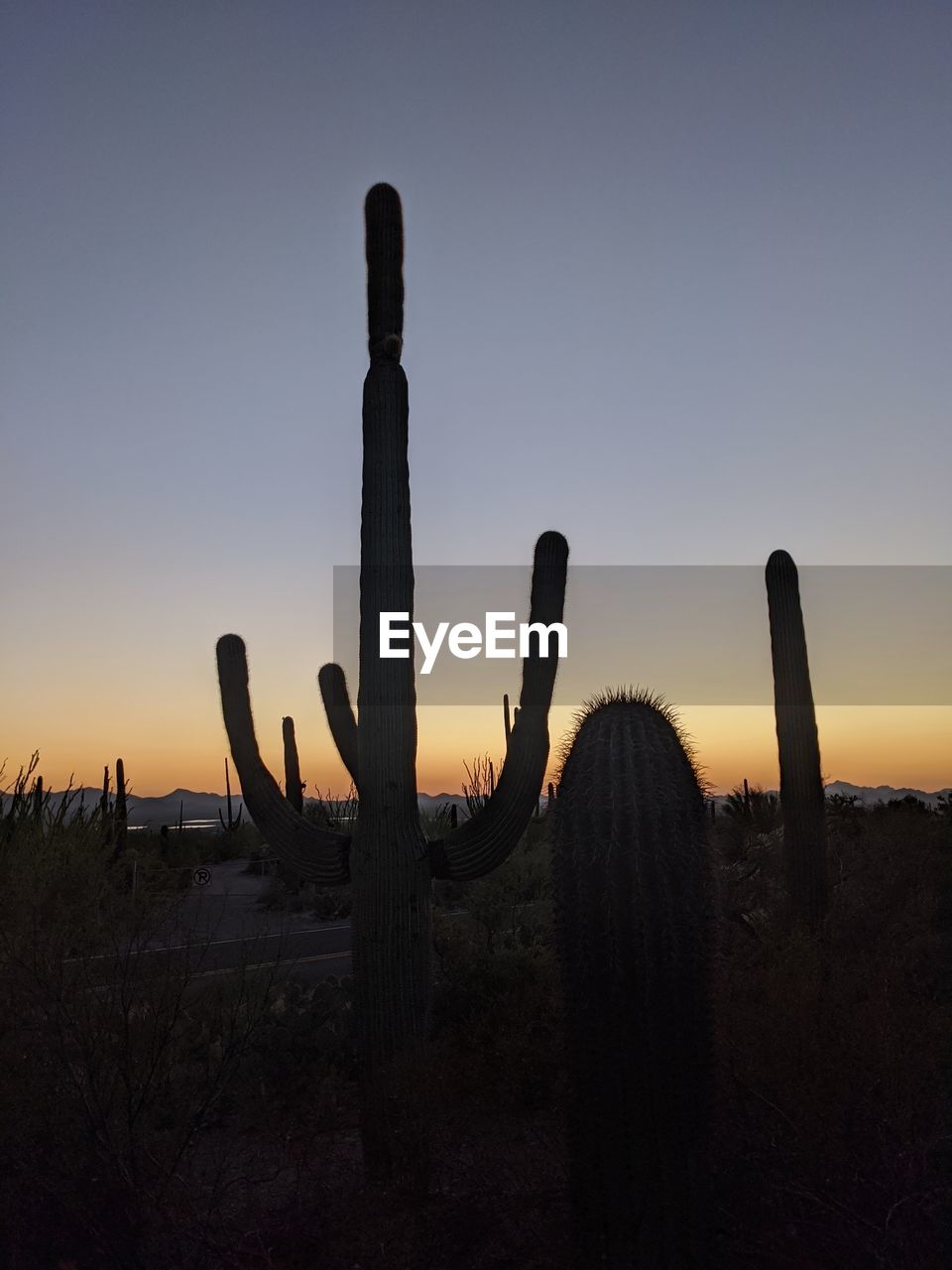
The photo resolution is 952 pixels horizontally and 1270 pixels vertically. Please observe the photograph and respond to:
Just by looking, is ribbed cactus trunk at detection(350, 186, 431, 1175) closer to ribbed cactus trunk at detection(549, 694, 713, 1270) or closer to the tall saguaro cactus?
the tall saguaro cactus

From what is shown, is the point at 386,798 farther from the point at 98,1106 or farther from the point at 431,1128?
the point at 98,1106

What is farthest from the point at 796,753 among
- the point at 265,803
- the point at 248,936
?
the point at 248,936

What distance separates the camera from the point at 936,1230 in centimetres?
459

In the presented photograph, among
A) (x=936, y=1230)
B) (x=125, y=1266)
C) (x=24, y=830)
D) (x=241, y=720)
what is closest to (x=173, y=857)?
(x=24, y=830)

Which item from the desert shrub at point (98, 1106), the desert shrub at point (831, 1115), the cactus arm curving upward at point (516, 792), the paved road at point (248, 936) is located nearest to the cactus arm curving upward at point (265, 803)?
the paved road at point (248, 936)

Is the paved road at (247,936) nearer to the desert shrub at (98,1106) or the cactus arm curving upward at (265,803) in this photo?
the desert shrub at (98,1106)

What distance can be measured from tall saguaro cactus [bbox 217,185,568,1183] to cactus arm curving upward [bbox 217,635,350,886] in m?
0.01

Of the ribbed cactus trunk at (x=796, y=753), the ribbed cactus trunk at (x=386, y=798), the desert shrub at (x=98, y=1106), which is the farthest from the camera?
the ribbed cactus trunk at (x=796, y=753)

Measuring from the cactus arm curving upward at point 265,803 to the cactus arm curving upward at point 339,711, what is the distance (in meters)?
1.06

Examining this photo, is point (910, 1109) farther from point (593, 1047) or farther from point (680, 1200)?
point (593, 1047)

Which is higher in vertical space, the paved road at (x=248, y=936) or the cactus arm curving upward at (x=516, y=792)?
the cactus arm curving upward at (x=516, y=792)

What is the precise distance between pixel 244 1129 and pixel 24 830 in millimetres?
7589

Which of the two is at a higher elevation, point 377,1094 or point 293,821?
point 293,821

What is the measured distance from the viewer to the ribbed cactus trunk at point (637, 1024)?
15.3ft
